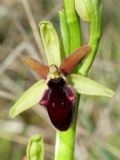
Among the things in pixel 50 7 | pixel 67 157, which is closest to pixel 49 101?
pixel 67 157

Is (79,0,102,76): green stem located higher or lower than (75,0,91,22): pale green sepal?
lower

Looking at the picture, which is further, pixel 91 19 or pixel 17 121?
pixel 17 121

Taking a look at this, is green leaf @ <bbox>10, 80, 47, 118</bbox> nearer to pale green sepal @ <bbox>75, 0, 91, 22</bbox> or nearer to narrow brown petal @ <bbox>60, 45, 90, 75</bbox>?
narrow brown petal @ <bbox>60, 45, 90, 75</bbox>

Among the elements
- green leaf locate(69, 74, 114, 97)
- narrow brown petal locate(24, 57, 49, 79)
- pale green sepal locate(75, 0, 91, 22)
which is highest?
pale green sepal locate(75, 0, 91, 22)

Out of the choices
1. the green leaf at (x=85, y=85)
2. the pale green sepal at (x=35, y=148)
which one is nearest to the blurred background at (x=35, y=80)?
the pale green sepal at (x=35, y=148)

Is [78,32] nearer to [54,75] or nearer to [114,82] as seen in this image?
[54,75]

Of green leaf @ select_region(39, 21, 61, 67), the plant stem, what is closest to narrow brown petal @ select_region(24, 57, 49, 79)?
green leaf @ select_region(39, 21, 61, 67)

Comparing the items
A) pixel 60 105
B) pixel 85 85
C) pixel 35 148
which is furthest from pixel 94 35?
pixel 35 148

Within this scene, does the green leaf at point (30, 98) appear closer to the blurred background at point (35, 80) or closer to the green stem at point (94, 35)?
the green stem at point (94, 35)
